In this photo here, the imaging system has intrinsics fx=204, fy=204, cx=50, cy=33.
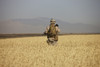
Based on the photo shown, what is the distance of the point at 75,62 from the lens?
235 inches

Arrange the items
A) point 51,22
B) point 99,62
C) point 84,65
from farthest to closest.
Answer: point 51,22
point 99,62
point 84,65

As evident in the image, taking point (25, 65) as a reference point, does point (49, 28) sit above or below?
above

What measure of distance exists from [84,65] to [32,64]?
1447 millimetres

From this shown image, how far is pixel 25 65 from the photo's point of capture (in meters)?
5.68

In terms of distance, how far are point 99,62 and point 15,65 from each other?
246 centimetres

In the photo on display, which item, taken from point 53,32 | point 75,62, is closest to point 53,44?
point 53,32

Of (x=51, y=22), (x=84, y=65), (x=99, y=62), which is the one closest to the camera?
(x=84, y=65)

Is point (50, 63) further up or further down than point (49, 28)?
further down

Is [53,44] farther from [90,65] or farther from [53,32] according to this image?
[90,65]

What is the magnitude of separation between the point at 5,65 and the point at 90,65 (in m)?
2.41

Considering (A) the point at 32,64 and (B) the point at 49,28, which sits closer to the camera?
(A) the point at 32,64

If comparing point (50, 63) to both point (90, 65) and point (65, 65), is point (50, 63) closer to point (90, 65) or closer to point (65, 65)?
point (65, 65)

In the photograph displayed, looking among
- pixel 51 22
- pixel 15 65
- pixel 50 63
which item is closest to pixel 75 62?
pixel 50 63

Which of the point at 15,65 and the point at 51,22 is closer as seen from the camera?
the point at 15,65
